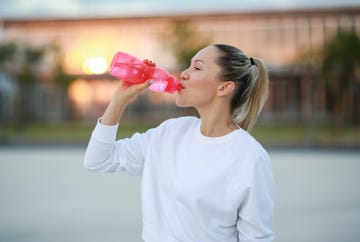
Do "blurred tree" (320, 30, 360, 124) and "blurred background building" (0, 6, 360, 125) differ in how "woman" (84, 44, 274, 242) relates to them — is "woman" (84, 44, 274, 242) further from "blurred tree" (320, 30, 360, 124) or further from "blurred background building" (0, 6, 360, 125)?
"blurred background building" (0, 6, 360, 125)

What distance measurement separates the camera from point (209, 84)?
2.30 metres

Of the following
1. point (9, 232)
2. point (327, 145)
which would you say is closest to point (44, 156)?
point (327, 145)

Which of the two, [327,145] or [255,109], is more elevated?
[255,109]

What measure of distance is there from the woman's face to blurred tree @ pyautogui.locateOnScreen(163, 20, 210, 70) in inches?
1113

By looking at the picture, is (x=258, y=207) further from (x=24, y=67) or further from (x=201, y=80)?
(x=24, y=67)

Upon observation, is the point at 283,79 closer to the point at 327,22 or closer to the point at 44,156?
the point at 327,22

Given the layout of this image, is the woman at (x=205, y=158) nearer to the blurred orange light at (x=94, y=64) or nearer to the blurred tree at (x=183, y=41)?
the blurred tree at (x=183, y=41)

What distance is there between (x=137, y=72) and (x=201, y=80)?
0.74 feet

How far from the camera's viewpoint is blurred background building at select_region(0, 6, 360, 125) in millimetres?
37156

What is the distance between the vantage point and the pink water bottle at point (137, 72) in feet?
7.43

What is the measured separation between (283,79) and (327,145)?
785 inches

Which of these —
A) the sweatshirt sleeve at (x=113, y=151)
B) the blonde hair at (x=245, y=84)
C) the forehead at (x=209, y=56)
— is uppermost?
the forehead at (x=209, y=56)

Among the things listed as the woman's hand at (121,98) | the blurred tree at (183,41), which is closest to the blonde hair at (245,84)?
the woman's hand at (121,98)

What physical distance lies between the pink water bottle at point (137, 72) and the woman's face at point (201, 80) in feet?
0.12
